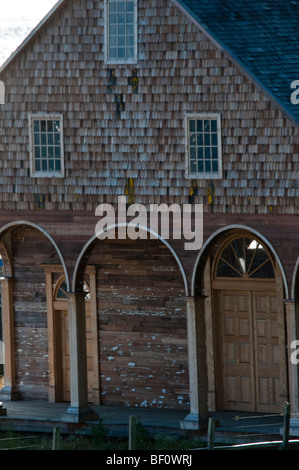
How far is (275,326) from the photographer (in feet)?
92.0

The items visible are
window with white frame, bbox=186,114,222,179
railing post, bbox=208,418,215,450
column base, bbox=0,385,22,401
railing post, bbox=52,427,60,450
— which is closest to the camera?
railing post, bbox=208,418,215,450

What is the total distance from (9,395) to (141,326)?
355 cm

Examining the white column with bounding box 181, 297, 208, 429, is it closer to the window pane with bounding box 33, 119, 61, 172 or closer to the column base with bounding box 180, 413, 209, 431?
the column base with bounding box 180, 413, 209, 431

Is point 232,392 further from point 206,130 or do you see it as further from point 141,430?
point 206,130

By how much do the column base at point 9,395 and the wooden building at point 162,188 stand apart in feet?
3.39

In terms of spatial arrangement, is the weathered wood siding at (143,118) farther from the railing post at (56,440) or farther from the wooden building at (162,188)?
the railing post at (56,440)

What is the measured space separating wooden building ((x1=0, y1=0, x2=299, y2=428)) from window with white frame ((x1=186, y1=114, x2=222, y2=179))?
27mm

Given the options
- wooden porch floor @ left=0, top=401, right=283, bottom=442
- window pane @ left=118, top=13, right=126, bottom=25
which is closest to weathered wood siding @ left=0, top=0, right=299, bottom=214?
window pane @ left=118, top=13, right=126, bottom=25

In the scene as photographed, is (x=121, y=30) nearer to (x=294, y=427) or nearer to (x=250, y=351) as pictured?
(x=250, y=351)

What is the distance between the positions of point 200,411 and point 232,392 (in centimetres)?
227

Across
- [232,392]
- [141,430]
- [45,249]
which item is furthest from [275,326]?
[45,249]

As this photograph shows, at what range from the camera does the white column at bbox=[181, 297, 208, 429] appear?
2644 centimetres

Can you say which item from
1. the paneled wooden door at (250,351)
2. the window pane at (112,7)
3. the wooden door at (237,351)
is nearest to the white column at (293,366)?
the paneled wooden door at (250,351)
